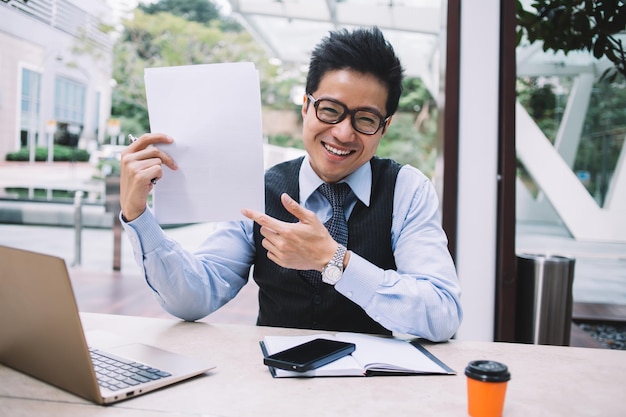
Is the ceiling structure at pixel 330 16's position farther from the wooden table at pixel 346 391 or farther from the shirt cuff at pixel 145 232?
the wooden table at pixel 346 391

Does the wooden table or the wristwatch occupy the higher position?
the wristwatch

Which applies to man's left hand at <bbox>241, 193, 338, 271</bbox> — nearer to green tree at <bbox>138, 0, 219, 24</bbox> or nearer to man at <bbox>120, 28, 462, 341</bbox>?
man at <bbox>120, 28, 462, 341</bbox>

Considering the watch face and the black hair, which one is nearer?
the watch face

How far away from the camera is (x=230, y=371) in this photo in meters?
0.95

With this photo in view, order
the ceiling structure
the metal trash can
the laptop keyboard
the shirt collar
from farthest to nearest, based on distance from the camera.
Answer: the ceiling structure, the metal trash can, the shirt collar, the laptop keyboard

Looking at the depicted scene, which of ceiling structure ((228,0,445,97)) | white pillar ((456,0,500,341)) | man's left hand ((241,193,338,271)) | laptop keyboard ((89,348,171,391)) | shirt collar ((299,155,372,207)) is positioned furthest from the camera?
ceiling structure ((228,0,445,97))

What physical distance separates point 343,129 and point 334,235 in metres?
0.29

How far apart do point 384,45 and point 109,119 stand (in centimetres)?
439

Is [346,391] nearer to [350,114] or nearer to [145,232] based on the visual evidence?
[145,232]

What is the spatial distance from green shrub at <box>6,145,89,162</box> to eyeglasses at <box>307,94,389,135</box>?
311 cm

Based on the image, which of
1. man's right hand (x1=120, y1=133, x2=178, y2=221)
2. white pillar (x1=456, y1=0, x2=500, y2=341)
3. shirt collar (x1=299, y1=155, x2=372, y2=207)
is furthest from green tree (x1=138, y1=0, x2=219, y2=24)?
man's right hand (x1=120, y1=133, x2=178, y2=221)

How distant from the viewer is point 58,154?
14.0 ft

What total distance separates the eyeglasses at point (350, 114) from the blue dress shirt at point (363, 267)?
163 mm

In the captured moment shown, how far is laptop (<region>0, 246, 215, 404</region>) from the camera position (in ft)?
2.42
